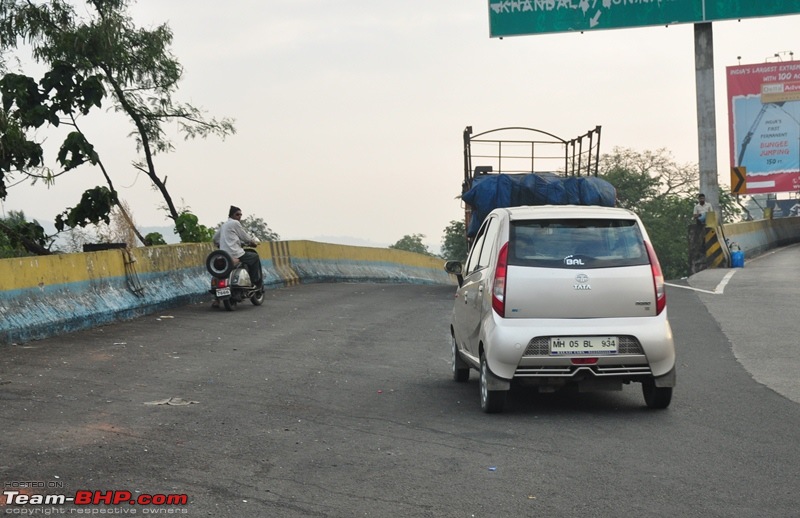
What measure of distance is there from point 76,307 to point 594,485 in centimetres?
1038

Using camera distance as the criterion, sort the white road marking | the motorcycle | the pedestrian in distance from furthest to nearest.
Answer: the pedestrian in distance, the white road marking, the motorcycle

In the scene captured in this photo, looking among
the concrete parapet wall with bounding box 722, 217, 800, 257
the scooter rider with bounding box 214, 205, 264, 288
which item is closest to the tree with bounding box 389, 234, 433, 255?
the concrete parapet wall with bounding box 722, 217, 800, 257

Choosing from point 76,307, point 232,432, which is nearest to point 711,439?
point 232,432

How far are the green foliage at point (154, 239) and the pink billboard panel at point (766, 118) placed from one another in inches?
1896

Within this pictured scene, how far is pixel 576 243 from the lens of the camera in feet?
30.3

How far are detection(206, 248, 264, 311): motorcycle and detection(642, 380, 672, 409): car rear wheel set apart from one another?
10399 mm

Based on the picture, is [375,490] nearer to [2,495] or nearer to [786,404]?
[2,495]

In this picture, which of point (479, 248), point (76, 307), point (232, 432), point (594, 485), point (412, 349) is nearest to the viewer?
point (594, 485)

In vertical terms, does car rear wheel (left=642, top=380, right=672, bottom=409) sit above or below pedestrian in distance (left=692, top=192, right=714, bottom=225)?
below

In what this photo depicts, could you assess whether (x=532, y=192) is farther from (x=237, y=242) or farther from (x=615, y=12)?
(x=615, y=12)

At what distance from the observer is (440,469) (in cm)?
690
